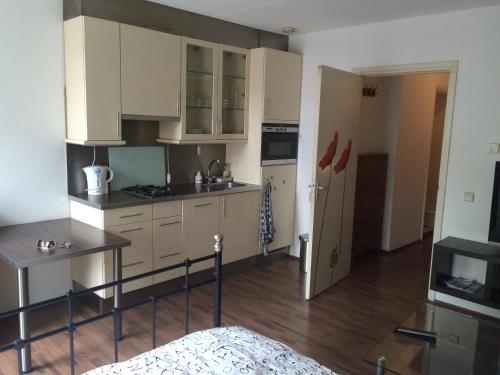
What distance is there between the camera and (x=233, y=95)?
4246mm

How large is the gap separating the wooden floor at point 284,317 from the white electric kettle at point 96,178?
0.94m

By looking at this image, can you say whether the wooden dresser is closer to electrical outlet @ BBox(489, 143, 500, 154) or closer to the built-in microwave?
the built-in microwave

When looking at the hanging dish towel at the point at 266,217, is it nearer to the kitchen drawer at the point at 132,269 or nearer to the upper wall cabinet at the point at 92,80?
the kitchen drawer at the point at 132,269

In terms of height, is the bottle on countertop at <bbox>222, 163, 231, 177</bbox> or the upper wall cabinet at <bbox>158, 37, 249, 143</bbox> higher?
the upper wall cabinet at <bbox>158, 37, 249, 143</bbox>

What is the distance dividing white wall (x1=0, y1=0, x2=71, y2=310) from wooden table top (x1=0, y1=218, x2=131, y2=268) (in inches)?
8.3

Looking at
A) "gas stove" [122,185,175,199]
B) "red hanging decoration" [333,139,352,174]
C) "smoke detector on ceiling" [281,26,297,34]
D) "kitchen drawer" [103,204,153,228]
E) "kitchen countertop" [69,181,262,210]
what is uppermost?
"smoke detector on ceiling" [281,26,297,34]

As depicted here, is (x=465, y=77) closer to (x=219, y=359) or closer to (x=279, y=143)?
(x=279, y=143)

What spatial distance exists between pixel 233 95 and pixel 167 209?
141 cm

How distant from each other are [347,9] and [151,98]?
175cm

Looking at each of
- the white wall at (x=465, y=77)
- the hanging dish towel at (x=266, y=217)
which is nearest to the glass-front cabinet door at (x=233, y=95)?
the hanging dish towel at (x=266, y=217)

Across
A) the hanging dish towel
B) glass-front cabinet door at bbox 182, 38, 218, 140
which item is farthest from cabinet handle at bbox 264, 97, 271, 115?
the hanging dish towel

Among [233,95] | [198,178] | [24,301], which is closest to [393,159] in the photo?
[233,95]

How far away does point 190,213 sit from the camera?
12.1 feet

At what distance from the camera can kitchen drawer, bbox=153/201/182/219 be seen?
344 cm
